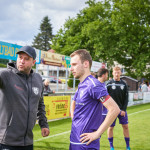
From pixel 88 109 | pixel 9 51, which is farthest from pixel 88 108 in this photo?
pixel 9 51

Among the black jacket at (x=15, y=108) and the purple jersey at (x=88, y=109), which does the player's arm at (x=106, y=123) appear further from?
the black jacket at (x=15, y=108)

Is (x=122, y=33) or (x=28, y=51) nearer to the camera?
(x=28, y=51)

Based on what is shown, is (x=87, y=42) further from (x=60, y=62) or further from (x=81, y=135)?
(x=81, y=135)

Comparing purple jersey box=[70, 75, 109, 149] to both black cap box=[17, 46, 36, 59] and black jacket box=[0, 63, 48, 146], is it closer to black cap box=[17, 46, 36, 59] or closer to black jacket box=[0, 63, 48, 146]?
black jacket box=[0, 63, 48, 146]

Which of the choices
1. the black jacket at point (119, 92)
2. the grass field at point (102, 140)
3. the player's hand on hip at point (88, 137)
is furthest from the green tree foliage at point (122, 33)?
the player's hand on hip at point (88, 137)

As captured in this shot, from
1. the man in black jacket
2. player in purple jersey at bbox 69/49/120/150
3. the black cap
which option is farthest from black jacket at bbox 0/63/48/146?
player in purple jersey at bbox 69/49/120/150

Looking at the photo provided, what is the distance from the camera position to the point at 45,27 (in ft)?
263

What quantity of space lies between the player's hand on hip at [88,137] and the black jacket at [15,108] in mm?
757

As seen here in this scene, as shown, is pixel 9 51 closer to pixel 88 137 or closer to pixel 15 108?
pixel 15 108

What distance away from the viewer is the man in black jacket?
8.31ft

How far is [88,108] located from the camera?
2.50 m

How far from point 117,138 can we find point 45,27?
76630mm

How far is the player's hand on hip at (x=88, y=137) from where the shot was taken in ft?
7.65

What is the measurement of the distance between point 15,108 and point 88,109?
2.96 feet
